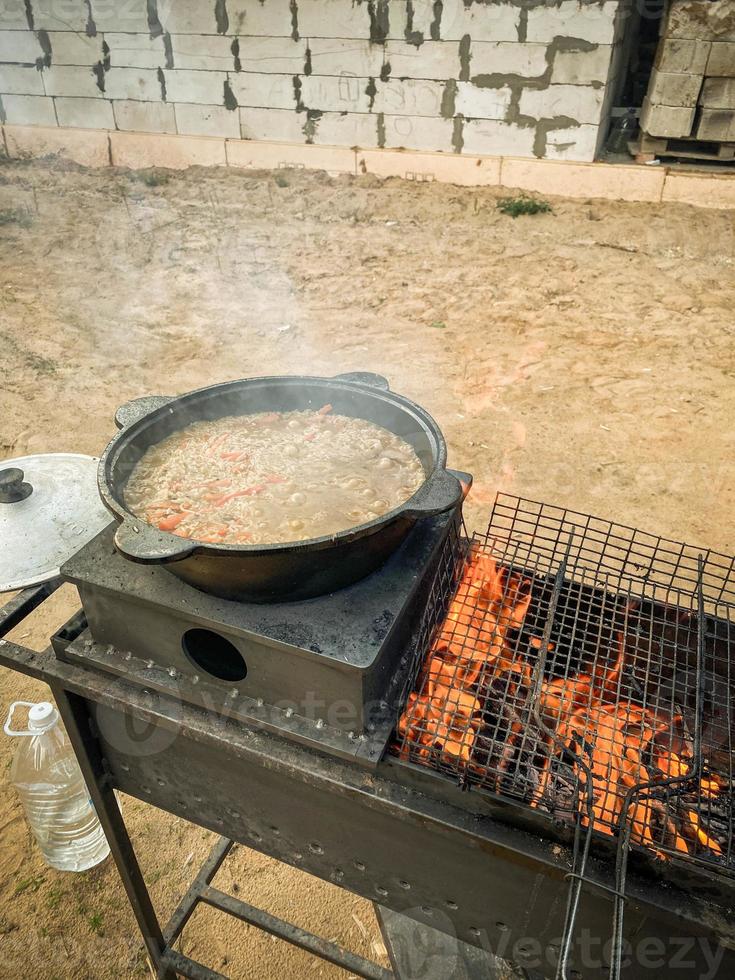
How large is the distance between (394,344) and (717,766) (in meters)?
5.82

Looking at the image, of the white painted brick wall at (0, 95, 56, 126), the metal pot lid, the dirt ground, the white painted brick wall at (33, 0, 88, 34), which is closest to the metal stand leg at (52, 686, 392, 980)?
the dirt ground

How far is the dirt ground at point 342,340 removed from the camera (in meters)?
3.38

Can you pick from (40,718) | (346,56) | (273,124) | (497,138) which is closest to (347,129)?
(346,56)

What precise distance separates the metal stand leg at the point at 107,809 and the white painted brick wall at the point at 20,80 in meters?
12.8

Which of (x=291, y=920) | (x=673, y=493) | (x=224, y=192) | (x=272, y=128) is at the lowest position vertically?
(x=291, y=920)

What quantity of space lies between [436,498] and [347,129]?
1007cm

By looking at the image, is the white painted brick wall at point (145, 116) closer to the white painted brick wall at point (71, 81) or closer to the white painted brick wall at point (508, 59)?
the white painted brick wall at point (71, 81)

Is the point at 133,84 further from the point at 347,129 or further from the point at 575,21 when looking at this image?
the point at 575,21

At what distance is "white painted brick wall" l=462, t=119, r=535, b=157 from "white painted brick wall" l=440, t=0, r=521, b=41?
3.32 ft

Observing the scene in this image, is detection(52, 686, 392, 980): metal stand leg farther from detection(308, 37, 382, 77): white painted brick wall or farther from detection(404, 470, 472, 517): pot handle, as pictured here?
detection(308, 37, 382, 77): white painted brick wall

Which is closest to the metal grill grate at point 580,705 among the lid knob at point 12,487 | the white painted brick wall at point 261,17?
the lid knob at point 12,487

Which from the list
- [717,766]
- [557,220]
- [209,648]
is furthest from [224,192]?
[717,766]

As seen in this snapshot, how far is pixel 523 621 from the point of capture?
7.36ft

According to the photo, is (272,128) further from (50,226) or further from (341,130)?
(50,226)
